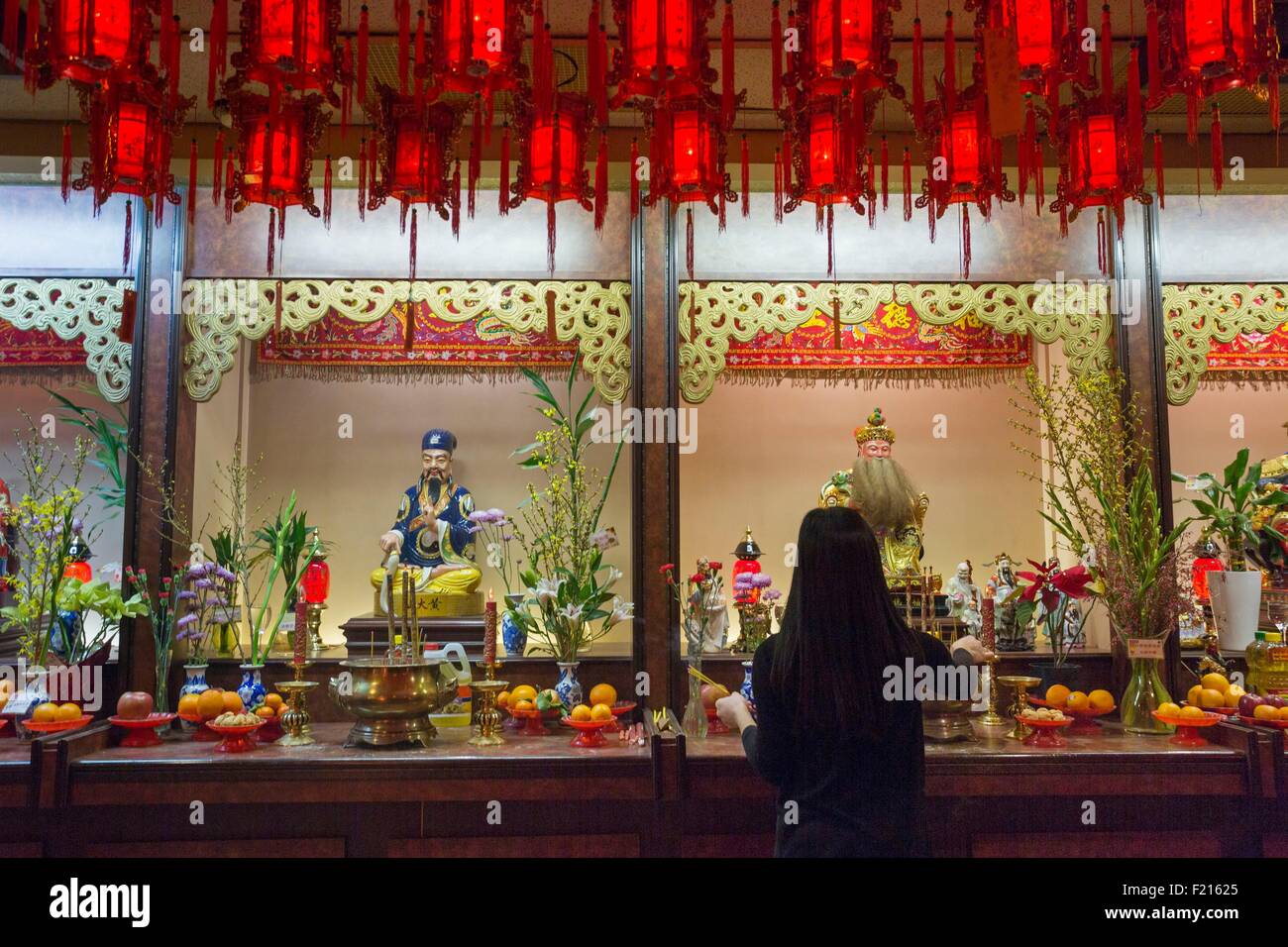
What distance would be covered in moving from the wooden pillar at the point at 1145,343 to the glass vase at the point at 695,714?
1547mm

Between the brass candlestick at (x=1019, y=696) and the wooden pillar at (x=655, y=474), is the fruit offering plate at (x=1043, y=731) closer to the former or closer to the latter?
the brass candlestick at (x=1019, y=696)

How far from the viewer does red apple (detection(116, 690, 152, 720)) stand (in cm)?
328

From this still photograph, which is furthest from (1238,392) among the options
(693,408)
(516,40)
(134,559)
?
(134,559)

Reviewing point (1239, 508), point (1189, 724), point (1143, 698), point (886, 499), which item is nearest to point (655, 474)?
point (886, 499)

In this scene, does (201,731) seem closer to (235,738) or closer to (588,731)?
(235,738)

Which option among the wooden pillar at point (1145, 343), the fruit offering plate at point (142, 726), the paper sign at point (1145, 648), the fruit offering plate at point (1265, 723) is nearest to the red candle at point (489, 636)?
the fruit offering plate at point (142, 726)

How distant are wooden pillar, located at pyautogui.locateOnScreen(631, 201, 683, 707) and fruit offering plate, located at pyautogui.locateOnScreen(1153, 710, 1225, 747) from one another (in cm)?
157

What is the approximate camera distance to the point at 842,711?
1790mm

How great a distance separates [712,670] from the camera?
12.3ft

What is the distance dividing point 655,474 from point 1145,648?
67.4 inches

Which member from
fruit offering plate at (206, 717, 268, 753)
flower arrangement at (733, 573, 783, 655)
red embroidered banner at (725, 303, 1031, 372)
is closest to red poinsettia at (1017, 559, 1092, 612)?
flower arrangement at (733, 573, 783, 655)

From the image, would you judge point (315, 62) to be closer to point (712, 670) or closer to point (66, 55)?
point (66, 55)

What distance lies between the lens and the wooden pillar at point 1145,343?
367 centimetres

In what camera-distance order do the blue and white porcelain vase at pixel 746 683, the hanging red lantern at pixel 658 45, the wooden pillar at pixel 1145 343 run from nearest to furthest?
the hanging red lantern at pixel 658 45
the blue and white porcelain vase at pixel 746 683
the wooden pillar at pixel 1145 343
